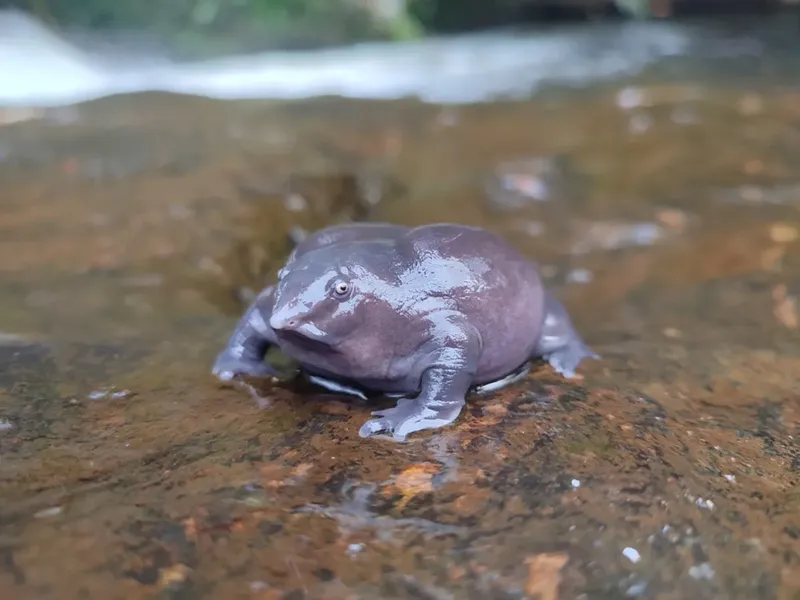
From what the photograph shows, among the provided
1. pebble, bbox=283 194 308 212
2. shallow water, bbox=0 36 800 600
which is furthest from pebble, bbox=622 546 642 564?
pebble, bbox=283 194 308 212

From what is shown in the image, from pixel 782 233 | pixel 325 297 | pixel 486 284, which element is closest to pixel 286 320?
pixel 325 297

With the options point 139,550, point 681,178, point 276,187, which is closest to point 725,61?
point 681,178

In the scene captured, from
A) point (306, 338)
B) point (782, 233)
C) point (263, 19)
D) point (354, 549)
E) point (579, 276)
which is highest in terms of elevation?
point (263, 19)

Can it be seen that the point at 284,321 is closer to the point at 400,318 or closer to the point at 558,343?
the point at 400,318

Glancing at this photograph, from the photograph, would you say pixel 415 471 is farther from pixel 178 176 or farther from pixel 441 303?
pixel 178 176

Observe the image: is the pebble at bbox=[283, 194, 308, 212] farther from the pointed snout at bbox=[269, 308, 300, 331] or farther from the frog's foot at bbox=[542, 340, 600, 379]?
the pointed snout at bbox=[269, 308, 300, 331]

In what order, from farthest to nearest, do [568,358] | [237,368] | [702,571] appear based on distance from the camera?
[568,358] → [237,368] → [702,571]

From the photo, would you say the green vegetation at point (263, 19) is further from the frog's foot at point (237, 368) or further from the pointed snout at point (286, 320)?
the pointed snout at point (286, 320)
